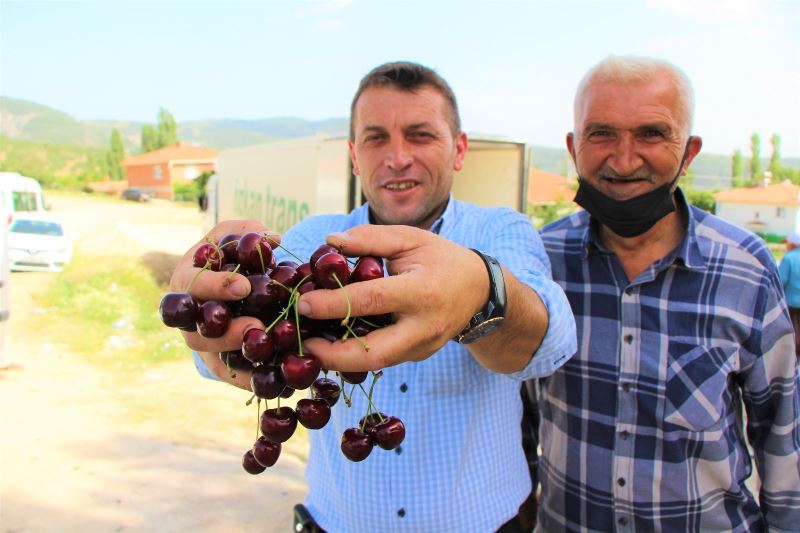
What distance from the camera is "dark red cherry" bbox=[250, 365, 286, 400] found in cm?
122

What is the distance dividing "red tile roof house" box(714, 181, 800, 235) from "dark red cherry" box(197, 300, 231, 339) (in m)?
54.7

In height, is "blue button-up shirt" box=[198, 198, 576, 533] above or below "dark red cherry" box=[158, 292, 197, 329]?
below

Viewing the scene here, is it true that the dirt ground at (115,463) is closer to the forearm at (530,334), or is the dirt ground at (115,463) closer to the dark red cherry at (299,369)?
the forearm at (530,334)

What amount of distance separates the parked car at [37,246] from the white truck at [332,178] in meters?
8.69

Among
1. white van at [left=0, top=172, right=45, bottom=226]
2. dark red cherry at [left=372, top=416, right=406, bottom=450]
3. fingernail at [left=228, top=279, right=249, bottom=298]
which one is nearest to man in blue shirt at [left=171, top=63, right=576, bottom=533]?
fingernail at [left=228, top=279, right=249, bottom=298]

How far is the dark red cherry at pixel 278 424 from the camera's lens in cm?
134

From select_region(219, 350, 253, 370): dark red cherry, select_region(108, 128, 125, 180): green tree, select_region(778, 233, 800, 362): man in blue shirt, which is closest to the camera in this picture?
select_region(219, 350, 253, 370): dark red cherry

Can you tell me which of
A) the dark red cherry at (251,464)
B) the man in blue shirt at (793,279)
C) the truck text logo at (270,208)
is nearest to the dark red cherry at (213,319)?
the dark red cherry at (251,464)

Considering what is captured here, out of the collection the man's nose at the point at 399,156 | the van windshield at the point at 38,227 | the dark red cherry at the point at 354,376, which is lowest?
the van windshield at the point at 38,227

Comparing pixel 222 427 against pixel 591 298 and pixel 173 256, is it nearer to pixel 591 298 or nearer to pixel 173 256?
pixel 591 298

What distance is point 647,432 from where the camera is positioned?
2.30m

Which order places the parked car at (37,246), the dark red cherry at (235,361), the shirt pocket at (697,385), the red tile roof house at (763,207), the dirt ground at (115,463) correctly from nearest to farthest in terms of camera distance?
the dark red cherry at (235,361), the shirt pocket at (697,385), the dirt ground at (115,463), the parked car at (37,246), the red tile roof house at (763,207)

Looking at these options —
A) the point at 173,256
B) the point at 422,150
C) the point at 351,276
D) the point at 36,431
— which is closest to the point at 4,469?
the point at 36,431

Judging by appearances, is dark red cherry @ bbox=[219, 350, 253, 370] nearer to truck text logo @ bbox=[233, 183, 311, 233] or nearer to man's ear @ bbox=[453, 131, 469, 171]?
man's ear @ bbox=[453, 131, 469, 171]
